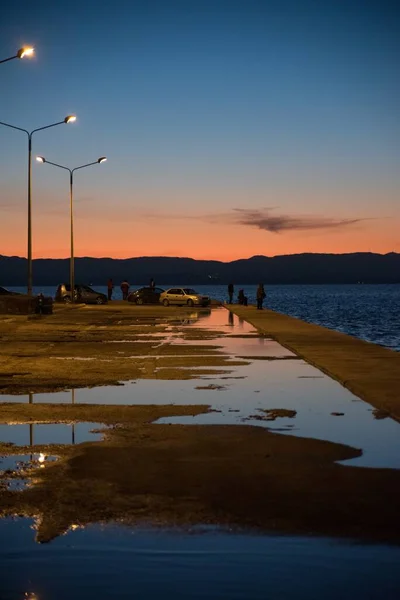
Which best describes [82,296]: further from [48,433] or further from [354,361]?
[48,433]

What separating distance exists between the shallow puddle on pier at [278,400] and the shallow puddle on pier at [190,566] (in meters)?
3.36

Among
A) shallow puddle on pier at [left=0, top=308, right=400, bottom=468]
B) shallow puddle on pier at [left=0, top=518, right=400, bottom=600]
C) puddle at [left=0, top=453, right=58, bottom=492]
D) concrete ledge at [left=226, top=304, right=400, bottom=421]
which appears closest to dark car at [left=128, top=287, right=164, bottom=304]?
concrete ledge at [left=226, top=304, right=400, bottom=421]

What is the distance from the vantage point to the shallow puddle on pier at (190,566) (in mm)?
5582

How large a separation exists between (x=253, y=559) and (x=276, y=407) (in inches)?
317

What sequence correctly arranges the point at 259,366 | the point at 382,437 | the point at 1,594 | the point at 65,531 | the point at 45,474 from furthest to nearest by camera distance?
the point at 259,366, the point at 382,437, the point at 45,474, the point at 65,531, the point at 1,594

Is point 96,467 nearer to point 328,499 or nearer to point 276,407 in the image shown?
point 328,499

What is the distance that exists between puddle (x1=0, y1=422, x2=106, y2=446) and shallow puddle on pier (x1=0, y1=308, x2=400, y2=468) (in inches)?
55.3

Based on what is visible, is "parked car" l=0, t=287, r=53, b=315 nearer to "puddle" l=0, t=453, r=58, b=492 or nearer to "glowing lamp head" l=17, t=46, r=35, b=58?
"glowing lamp head" l=17, t=46, r=35, b=58

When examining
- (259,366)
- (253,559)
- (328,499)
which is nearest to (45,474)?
(328,499)

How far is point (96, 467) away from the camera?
9438 mm

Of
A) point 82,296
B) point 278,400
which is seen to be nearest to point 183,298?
point 82,296

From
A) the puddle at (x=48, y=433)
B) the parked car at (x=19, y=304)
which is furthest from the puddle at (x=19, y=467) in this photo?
the parked car at (x=19, y=304)

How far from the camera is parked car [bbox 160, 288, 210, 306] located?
71062mm

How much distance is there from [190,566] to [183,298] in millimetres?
65903
